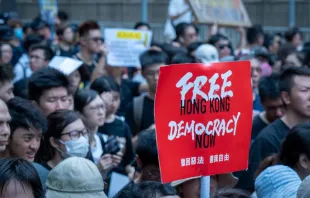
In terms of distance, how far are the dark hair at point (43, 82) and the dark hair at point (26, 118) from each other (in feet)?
3.50

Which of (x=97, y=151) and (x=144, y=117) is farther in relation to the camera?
(x=144, y=117)

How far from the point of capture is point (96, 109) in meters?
6.46

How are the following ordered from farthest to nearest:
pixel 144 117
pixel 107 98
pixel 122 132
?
pixel 144 117, pixel 107 98, pixel 122 132

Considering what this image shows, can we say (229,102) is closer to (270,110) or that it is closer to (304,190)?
(304,190)

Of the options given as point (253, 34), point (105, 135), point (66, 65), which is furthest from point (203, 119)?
point (253, 34)

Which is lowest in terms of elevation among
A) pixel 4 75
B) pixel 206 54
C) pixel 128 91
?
pixel 128 91

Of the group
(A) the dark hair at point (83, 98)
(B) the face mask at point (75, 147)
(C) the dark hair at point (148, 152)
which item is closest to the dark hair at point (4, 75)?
(A) the dark hair at point (83, 98)

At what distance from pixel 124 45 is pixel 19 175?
6.31 m

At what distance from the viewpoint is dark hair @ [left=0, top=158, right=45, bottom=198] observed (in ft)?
11.8

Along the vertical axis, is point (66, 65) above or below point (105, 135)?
above

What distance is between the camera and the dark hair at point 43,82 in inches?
247

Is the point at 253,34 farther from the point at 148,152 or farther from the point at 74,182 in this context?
the point at 74,182

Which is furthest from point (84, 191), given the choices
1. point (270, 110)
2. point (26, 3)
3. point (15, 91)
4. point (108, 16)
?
point (26, 3)

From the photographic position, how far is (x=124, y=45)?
32.3ft
